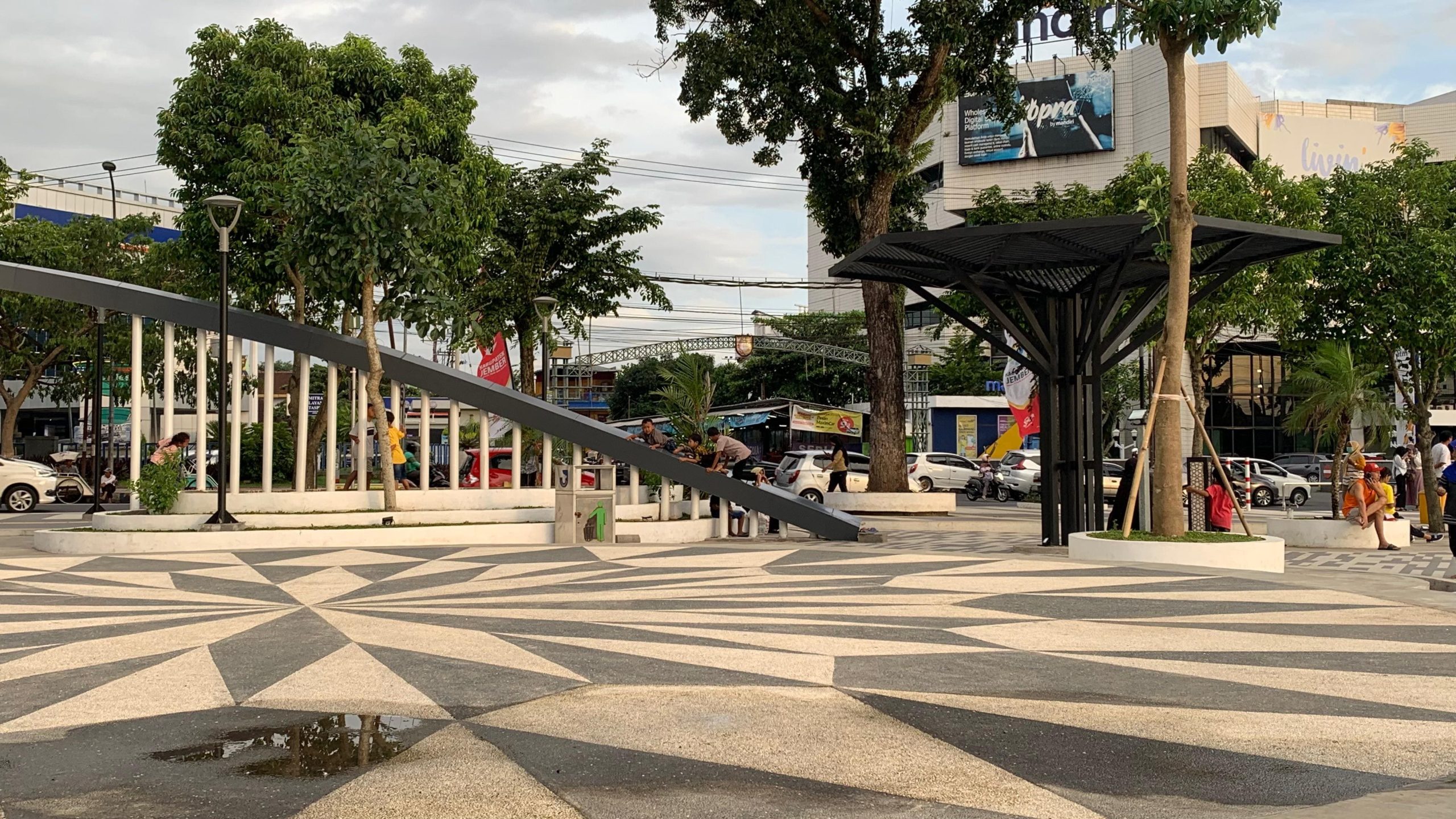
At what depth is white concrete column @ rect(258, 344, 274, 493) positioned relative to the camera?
1750 cm

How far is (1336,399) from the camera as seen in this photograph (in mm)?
20578

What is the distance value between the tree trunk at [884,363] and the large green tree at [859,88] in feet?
0.09

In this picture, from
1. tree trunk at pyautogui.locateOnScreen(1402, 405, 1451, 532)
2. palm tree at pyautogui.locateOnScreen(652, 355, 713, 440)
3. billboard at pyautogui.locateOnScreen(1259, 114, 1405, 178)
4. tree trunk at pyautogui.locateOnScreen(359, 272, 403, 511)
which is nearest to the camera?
tree trunk at pyautogui.locateOnScreen(359, 272, 403, 511)

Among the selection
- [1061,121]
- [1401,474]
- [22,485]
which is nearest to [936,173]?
[1061,121]

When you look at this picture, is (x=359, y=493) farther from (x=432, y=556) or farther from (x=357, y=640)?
(x=357, y=640)

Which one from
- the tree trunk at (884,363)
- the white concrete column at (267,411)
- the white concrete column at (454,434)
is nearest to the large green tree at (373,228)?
the white concrete column at (454,434)

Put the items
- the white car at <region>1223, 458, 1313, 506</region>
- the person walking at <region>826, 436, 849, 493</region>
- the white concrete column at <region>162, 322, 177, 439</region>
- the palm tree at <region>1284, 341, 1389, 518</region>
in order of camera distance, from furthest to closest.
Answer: the white car at <region>1223, 458, 1313, 506</region>
the person walking at <region>826, 436, 849, 493</region>
the palm tree at <region>1284, 341, 1389, 518</region>
the white concrete column at <region>162, 322, 177, 439</region>

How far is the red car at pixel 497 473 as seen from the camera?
20609 mm

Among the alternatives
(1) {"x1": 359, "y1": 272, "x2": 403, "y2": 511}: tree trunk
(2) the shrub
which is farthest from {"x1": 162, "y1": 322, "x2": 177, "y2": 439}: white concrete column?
(1) {"x1": 359, "y1": 272, "x2": 403, "y2": 511}: tree trunk

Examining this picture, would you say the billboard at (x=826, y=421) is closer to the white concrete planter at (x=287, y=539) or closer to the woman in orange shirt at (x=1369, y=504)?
the woman in orange shirt at (x=1369, y=504)

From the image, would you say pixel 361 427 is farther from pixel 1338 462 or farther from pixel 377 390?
pixel 1338 462

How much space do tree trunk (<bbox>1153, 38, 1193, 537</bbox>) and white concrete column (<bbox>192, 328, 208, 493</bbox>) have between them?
36.0 feet

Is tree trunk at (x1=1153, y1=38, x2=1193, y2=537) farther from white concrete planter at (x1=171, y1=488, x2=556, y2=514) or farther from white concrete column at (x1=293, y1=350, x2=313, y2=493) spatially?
white concrete column at (x1=293, y1=350, x2=313, y2=493)

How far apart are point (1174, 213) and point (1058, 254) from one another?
195 centimetres
